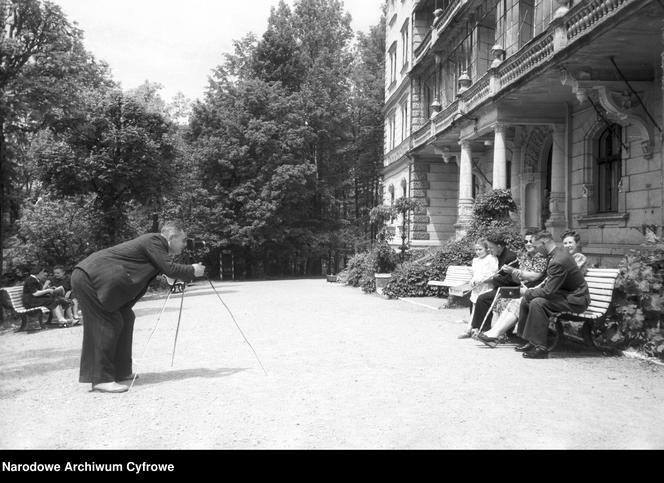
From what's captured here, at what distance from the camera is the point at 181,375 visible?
6988mm

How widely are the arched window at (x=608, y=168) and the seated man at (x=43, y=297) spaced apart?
13157mm

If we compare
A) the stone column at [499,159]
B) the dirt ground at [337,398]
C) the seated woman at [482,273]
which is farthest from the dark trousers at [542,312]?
the stone column at [499,159]

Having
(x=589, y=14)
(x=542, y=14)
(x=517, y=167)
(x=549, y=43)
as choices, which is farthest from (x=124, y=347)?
(x=517, y=167)

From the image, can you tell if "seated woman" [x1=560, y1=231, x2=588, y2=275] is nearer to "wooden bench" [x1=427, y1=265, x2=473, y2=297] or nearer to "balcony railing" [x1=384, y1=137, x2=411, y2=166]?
"wooden bench" [x1=427, y1=265, x2=473, y2=297]

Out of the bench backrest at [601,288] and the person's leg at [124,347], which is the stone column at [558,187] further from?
the person's leg at [124,347]

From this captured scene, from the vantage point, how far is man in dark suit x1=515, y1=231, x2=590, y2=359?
7629mm

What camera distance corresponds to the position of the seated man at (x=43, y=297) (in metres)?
12.5

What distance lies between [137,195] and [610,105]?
685 inches

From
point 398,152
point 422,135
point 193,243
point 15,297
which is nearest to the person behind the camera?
point 193,243

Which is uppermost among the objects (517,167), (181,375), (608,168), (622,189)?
Result: (517,167)

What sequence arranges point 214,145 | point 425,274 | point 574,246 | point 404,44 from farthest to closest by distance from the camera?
point 214,145 → point 404,44 → point 425,274 → point 574,246

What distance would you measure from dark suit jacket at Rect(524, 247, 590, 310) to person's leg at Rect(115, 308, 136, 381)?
5.00m

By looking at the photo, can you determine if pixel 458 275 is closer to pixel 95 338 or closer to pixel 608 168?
pixel 608 168

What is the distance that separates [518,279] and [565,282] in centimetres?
132
